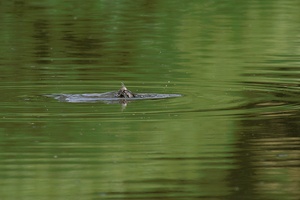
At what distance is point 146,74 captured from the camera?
20.3 metres

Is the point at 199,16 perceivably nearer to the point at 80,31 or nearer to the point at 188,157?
the point at 80,31

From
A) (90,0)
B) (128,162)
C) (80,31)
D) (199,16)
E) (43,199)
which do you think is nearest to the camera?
(43,199)

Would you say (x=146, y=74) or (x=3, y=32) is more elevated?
(x=146, y=74)

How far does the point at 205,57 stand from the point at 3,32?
7965 millimetres

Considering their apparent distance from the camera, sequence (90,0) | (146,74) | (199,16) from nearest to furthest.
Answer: (146,74), (199,16), (90,0)

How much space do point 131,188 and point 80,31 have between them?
1942 centimetres

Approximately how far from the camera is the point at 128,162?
38.4 ft

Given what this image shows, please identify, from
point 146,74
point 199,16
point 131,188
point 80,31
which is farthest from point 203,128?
point 199,16

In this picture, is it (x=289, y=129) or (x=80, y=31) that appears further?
(x=80, y=31)

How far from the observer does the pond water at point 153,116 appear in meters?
10.8

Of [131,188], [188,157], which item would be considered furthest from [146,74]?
[131,188]

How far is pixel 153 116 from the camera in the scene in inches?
582

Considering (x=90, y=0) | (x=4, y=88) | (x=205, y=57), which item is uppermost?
(x=4, y=88)

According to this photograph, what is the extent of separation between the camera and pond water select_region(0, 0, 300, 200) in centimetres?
1079
